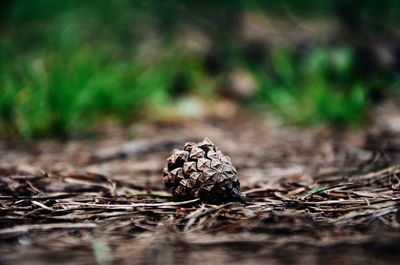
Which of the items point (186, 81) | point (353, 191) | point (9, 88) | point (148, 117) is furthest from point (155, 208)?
point (186, 81)

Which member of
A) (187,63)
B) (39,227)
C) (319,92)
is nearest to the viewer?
(39,227)

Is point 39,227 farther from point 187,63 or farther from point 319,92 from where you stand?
point 187,63

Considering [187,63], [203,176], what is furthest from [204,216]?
[187,63]

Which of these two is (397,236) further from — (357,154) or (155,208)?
(357,154)

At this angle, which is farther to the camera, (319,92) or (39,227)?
(319,92)

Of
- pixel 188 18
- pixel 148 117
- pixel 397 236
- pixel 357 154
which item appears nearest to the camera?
pixel 397 236

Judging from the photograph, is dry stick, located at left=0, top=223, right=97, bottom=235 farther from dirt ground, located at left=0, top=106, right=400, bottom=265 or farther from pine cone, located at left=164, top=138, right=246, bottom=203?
pine cone, located at left=164, top=138, right=246, bottom=203
